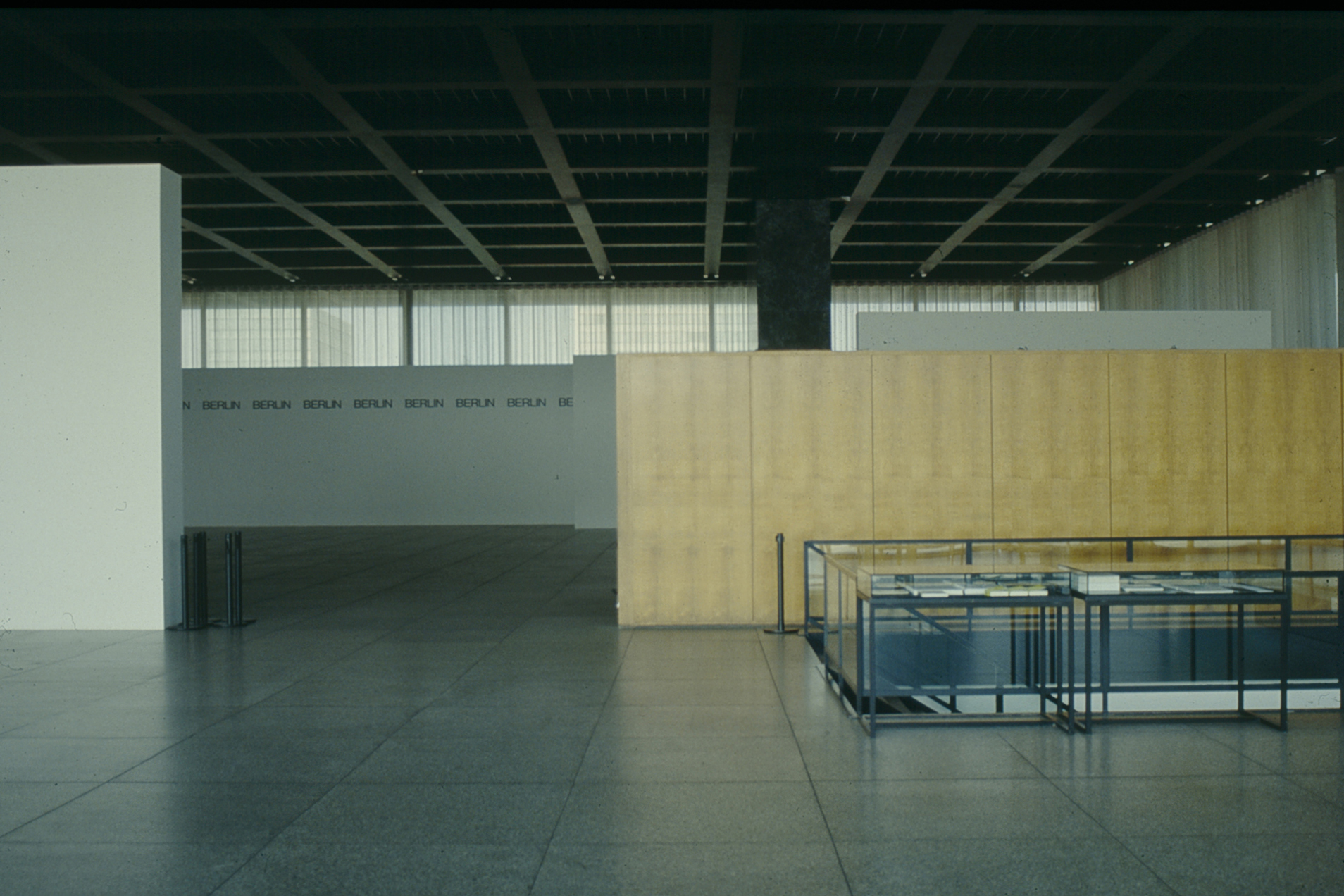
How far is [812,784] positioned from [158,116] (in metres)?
14.4

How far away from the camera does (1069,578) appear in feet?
19.3

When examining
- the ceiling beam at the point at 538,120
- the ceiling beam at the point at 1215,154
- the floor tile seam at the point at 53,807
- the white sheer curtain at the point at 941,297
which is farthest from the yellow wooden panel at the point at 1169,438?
the white sheer curtain at the point at 941,297

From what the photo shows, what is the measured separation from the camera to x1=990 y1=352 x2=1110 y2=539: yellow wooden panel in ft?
30.9

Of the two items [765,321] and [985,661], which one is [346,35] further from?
[985,661]

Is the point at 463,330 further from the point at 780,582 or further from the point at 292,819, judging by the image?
the point at 292,819

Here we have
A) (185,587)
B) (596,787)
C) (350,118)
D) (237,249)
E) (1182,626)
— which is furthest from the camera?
(237,249)

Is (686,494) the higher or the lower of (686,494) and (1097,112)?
the lower

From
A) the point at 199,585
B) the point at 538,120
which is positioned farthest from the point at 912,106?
the point at 199,585

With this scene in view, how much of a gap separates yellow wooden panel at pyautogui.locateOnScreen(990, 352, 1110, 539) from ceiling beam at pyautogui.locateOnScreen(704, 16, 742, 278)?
5521mm

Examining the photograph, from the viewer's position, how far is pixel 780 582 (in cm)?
895

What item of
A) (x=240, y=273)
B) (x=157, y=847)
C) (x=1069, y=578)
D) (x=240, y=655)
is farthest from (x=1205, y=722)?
(x=240, y=273)

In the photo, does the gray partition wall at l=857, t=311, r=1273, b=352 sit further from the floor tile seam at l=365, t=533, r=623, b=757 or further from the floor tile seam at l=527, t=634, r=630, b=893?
the floor tile seam at l=527, t=634, r=630, b=893

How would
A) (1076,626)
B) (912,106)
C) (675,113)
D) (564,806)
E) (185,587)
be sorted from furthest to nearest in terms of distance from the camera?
1. (675,113)
2. (912,106)
3. (185,587)
4. (1076,626)
5. (564,806)

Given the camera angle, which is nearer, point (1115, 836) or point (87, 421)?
point (1115, 836)
